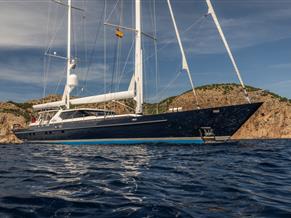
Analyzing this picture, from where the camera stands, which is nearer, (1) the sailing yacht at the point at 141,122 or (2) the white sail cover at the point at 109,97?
(1) the sailing yacht at the point at 141,122

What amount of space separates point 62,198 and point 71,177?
2.92 m

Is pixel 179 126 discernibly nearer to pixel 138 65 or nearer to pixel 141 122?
pixel 141 122

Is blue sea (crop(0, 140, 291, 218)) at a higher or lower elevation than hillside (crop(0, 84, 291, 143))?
lower

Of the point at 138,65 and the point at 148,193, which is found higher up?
the point at 138,65

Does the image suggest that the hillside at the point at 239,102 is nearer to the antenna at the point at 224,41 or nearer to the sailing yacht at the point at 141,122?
the sailing yacht at the point at 141,122

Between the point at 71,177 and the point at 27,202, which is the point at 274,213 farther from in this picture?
the point at 71,177

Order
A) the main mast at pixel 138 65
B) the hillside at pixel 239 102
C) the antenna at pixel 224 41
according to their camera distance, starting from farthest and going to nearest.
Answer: the hillside at pixel 239 102 < the main mast at pixel 138 65 < the antenna at pixel 224 41

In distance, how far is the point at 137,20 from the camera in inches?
1099

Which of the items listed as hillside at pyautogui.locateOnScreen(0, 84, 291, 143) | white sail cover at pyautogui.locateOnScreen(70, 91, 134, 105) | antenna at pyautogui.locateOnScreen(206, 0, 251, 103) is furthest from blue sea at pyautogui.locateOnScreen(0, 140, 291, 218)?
hillside at pyautogui.locateOnScreen(0, 84, 291, 143)

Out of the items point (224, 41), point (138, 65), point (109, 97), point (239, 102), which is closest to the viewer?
point (224, 41)

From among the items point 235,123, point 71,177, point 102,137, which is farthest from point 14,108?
point 71,177

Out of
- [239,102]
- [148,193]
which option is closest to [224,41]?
[148,193]

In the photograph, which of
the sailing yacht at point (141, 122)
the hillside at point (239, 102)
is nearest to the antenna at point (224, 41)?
the sailing yacht at point (141, 122)

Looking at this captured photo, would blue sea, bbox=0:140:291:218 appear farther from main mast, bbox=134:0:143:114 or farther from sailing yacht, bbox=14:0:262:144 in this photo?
main mast, bbox=134:0:143:114
